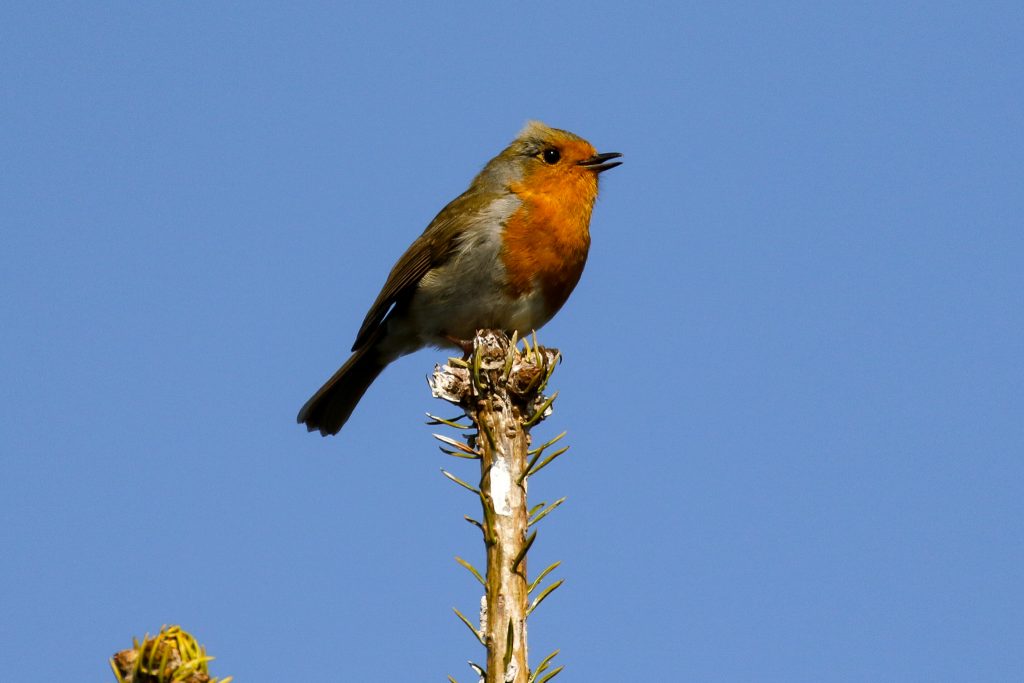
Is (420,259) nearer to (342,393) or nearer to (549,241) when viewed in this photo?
(549,241)

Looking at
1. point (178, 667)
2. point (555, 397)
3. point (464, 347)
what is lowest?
point (178, 667)

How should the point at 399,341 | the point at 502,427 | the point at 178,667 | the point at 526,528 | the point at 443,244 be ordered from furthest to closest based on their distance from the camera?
1. the point at 399,341
2. the point at 443,244
3. the point at 502,427
4. the point at 526,528
5. the point at 178,667

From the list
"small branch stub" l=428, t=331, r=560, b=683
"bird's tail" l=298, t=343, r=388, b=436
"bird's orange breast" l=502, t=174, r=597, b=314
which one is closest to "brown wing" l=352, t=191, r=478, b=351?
"bird's tail" l=298, t=343, r=388, b=436

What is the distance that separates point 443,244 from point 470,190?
0.86 meters

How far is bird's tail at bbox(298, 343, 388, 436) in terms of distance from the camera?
23.9ft

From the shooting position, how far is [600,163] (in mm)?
6859

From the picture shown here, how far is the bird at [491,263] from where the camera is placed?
628cm

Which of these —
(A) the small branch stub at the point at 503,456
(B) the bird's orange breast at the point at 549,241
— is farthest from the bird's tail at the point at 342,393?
(A) the small branch stub at the point at 503,456

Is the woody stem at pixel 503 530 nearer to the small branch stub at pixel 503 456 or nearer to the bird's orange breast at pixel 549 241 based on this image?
the small branch stub at pixel 503 456

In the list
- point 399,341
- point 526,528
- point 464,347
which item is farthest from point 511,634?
point 399,341

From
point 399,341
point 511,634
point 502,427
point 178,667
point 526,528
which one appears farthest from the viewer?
point 399,341

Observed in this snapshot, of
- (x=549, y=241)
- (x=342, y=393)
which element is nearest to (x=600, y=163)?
(x=549, y=241)

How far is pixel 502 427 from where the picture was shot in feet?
9.84

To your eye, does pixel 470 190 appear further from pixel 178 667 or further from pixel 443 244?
pixel 178 667
